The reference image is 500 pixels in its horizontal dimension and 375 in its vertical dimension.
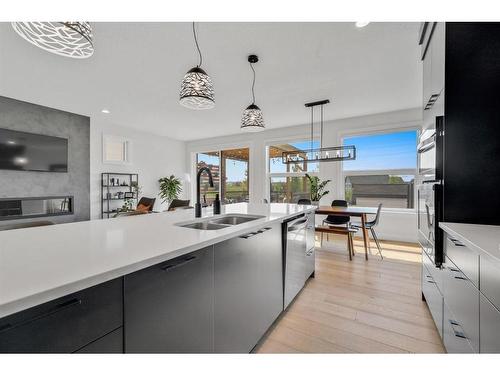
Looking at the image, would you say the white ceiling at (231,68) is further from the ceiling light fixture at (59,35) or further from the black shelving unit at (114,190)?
the black shelving unit at (114,190)

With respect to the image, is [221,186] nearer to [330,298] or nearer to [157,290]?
[330,298]

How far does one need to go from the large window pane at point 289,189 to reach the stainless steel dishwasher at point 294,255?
11.4ft

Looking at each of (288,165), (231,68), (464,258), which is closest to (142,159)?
(288,165)

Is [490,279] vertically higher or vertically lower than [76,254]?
lower

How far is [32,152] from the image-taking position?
4.09 m

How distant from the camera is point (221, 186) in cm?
713

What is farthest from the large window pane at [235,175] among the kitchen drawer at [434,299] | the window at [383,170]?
the kitchen drawer at [434,299]

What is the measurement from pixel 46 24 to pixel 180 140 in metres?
6.55

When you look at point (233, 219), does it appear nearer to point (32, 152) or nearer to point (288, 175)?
point (288, 175)

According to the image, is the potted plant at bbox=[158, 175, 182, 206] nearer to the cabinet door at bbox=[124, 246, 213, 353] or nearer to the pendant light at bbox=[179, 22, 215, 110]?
the pendant light at bbox=[179, 22, 215, 110]

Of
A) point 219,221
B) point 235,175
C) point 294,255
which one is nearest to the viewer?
point 219,221

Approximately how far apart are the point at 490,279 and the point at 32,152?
5984 mm

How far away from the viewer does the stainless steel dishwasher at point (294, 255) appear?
6.06 ft
